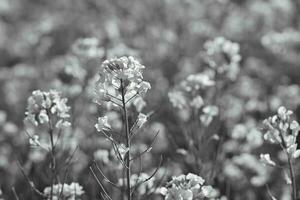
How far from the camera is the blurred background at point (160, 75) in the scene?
199 inches

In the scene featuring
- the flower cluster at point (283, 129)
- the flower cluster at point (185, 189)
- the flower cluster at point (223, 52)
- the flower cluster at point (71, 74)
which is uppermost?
A: the flower cluster at point (71, 74)

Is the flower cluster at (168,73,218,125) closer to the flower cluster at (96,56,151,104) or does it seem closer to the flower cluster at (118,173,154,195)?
the flower cluster at (118,173,154,195)

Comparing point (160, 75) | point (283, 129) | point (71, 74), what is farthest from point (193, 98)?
point (160, 75)

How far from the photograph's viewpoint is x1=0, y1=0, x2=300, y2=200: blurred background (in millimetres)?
5059

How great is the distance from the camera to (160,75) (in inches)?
306

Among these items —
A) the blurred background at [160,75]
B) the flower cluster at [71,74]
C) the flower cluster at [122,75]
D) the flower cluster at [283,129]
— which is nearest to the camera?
the flower cluster at [122,75]

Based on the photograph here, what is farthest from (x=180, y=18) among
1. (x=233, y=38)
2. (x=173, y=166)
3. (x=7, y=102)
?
(x=173, y=166)

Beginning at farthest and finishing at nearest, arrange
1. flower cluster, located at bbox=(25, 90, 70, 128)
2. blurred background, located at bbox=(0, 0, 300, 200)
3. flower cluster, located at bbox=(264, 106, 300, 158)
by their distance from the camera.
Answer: blurred background, located at bbox=(0, 0, 300, 200), flower cluster, located at bbox=(25, 90, 70, 128), flower cluster, located at bbox=(264, 106, 300, 158)

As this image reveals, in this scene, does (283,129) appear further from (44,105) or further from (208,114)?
(44,105)

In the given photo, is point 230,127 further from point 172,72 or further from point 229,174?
point 172,72

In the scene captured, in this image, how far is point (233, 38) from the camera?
29.9 feet

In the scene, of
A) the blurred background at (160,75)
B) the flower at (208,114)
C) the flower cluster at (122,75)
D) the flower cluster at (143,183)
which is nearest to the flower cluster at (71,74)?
the blurred background at (160,75)

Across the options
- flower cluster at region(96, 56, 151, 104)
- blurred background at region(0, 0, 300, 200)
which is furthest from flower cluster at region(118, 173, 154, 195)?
flower cluster at region(96, 56, 151, 104)

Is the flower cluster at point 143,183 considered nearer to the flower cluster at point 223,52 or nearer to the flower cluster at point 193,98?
the flower cluster at point 193,98
